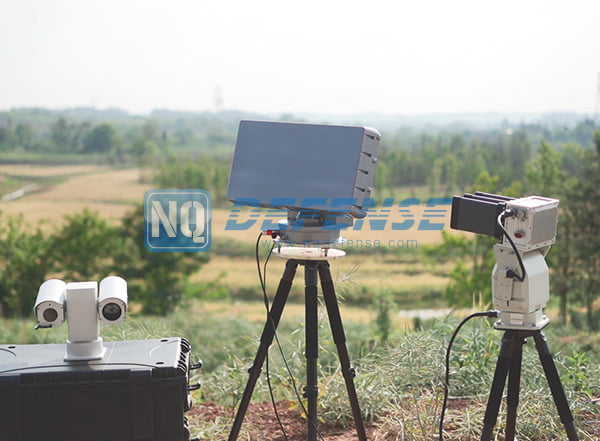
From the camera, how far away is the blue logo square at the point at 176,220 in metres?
14.5

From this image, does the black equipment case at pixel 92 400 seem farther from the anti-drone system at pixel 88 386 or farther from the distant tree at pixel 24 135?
the distant tree at pixel 24 135

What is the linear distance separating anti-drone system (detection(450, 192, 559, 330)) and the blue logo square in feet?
36.3

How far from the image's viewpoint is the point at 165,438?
2.35 metres

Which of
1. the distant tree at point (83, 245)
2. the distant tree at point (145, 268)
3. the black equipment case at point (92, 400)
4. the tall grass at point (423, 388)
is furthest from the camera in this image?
the distant tree at point (83, 245)

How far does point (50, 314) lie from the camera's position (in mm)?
2332

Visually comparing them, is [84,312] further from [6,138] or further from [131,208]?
[131,208]

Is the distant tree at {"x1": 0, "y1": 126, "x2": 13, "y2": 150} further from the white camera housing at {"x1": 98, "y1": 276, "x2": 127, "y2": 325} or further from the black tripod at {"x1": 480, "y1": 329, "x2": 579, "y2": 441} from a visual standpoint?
the black tripod at {"x1": 480, "y1": 329, "x2": 579, "y2": 441}

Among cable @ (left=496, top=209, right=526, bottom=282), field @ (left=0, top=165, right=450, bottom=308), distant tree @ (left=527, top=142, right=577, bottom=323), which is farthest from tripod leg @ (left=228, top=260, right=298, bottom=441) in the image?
field @ (left=0, top=165, right=450, bottom=308)

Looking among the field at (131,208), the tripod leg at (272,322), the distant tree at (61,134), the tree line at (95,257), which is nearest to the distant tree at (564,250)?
the field at (131,208)

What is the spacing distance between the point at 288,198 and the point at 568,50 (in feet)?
49.3

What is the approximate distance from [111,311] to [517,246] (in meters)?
1.52

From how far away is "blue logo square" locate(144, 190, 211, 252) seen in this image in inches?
571

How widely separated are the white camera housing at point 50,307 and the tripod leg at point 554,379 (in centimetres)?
178

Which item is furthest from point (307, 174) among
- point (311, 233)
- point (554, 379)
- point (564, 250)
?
point (564, 250)
